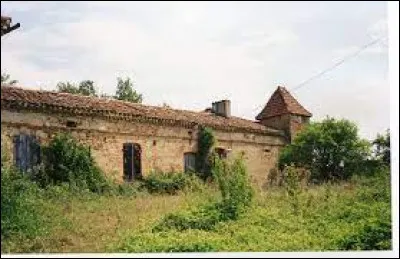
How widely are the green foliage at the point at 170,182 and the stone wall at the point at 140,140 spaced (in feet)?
0.62

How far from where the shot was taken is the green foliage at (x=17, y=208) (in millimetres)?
10977

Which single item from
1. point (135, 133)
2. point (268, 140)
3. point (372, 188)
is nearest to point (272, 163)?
point (268, 140)

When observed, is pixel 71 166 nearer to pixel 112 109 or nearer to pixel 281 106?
pixel 112 109

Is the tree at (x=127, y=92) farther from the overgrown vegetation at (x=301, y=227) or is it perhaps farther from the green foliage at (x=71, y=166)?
the overgrown vegetation at (x=301, y=227)

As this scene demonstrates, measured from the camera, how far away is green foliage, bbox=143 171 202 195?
1327 cm

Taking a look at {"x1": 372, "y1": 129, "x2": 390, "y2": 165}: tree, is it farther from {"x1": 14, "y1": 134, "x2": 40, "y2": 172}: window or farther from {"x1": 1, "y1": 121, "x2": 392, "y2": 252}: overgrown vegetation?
{"x1": 14, "y1": 134, "x2": 40, "y2": 172}: window

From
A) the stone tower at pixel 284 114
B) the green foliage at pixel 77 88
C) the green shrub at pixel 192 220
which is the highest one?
the green foliage at pixel 77 88

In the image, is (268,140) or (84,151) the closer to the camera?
(84,151)

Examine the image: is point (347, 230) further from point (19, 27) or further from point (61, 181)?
point (19, 27)

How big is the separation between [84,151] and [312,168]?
5233 mm

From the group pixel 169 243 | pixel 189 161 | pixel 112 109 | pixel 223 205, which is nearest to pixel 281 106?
pixel 189 161

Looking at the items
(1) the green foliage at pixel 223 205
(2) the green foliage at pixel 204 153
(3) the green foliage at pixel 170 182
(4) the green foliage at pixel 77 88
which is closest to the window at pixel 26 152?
(4) the green foliage at pixel 77 88

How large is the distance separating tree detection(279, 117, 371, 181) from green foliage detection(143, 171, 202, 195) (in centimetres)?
222

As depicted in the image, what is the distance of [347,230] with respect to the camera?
12.1 meters
